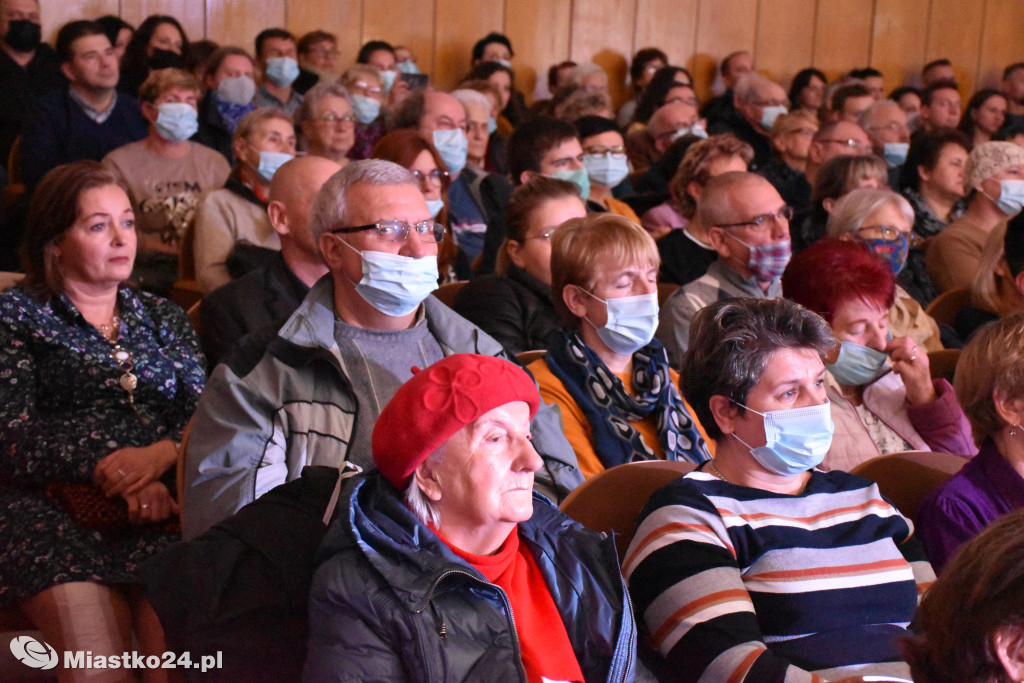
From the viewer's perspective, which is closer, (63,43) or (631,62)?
(63,43)

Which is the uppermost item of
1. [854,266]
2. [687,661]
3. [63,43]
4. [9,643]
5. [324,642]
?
[63,43]

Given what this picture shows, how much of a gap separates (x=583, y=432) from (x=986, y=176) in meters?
2.86

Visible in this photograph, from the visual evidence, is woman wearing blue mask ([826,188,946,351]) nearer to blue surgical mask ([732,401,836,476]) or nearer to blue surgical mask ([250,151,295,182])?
blue surgical mask ([732,401,836,476])

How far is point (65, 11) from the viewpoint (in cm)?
636

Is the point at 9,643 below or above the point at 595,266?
below

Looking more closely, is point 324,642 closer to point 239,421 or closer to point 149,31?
point 239,421

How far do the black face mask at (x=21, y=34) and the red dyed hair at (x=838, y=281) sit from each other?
13.6 feet

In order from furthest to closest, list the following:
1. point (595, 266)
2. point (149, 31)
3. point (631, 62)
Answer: point (631, 62) → point (149, 31) → point (595, 266)

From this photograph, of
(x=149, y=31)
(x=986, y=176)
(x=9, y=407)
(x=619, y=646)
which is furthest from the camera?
(x=149, y=31)

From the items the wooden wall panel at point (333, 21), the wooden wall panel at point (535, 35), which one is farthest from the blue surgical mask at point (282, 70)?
the wooden wall panel at point (535, 35)

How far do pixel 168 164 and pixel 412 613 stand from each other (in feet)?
12.1

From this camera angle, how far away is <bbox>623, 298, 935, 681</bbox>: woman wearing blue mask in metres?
1.61

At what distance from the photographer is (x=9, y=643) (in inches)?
79.9

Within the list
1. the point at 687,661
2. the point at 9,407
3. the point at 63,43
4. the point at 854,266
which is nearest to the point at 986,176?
the point at 854,266
